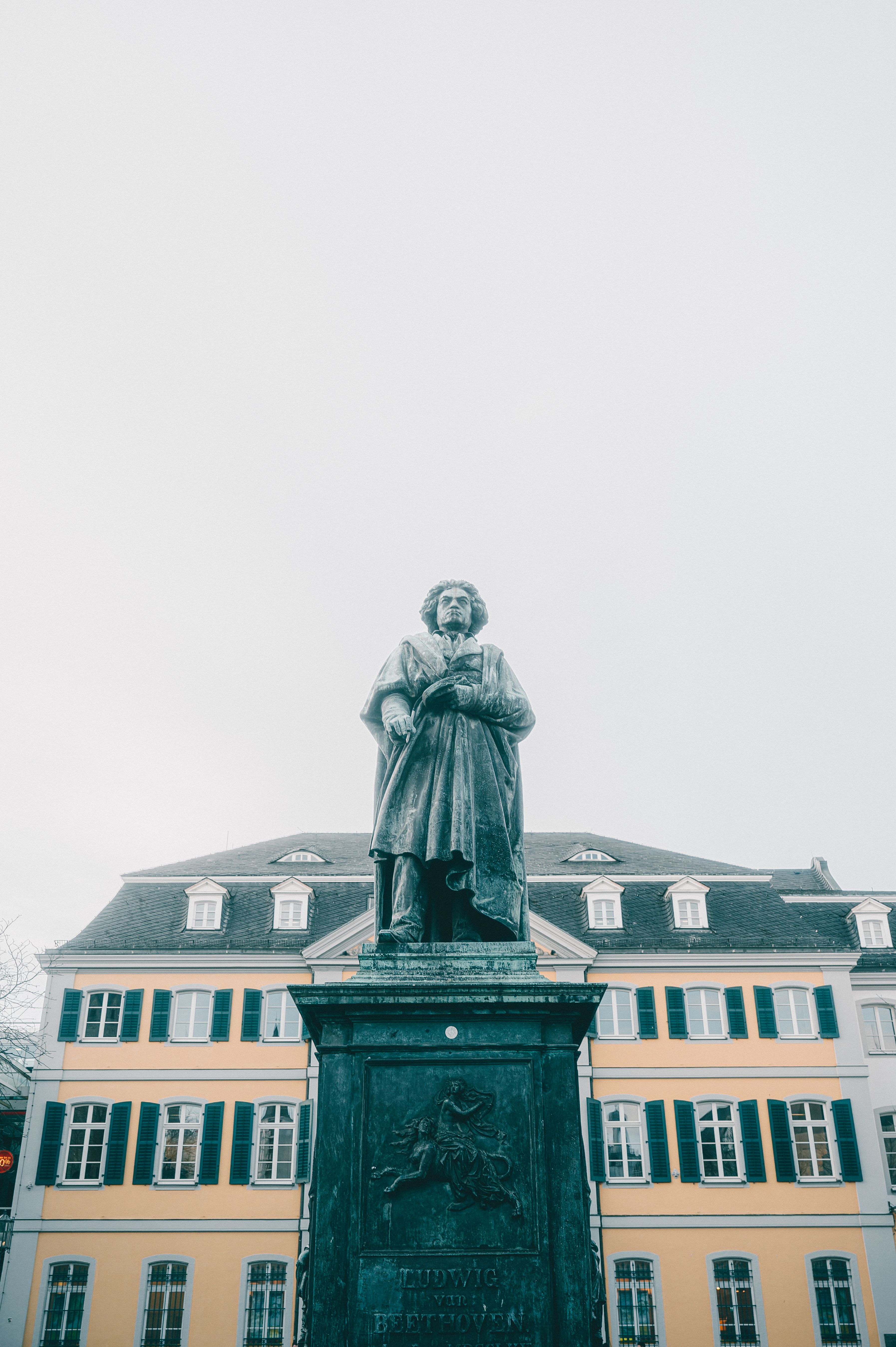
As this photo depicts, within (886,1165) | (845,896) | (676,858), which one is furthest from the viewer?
(676,858)

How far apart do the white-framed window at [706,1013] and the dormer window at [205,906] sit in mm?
13058

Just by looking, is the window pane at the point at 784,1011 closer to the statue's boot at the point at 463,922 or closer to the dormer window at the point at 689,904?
the dormer window at the point at 689,904

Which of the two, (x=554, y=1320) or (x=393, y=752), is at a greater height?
(x=393, y=752)

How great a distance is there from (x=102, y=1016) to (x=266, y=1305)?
27.1 ft

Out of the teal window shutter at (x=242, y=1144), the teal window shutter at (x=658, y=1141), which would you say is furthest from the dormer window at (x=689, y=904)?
the teal window shutter at (x=242, y=1144)

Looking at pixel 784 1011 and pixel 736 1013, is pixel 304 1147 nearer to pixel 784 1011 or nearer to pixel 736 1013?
pixel 736 1013

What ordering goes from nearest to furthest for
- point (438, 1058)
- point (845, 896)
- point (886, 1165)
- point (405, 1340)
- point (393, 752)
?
1. point (405, 1340)
2. point (438, 1058)
3. point (393, 752)
4. point (886, 1165)
5. point (845, 896)

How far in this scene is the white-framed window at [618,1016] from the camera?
29625 millimetres

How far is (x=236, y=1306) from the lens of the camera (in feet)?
87.5

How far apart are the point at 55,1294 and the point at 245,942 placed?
30.6 feet

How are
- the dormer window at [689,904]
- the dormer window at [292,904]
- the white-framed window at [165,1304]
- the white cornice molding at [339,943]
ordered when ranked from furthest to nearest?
1. the dormer window at [292,904]
2. the dormer window at [689,904]
3. the white cornice molding at [339,943]
4. the white-framed window at [165,1304]

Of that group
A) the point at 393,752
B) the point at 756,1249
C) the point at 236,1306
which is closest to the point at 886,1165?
the point at 756,1249

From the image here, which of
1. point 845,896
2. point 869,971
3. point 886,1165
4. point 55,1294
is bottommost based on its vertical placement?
point 55,1294

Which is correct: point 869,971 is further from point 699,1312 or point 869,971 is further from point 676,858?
point 699,1312
